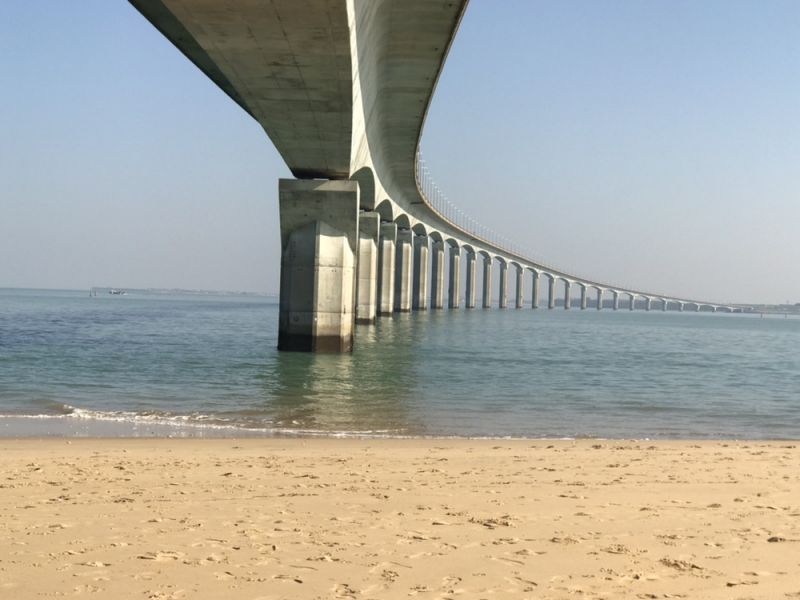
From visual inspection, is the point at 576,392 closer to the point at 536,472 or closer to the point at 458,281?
the point at 536,472

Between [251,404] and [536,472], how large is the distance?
27.2 ft

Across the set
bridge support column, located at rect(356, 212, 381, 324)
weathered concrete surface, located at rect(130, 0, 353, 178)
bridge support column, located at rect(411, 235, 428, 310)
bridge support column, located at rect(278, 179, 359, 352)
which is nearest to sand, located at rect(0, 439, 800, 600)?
weathered concrete surface, located at rect(130, 0, 353, 178)

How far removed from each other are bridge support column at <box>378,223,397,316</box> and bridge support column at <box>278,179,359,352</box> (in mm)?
32981

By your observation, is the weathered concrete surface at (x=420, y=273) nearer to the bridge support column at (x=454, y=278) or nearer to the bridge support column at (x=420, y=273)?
the bridge support column at (x=420, y=273)

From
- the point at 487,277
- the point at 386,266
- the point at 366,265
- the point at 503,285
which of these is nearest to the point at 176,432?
the point at 366,265

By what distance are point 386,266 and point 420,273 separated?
25.4 m

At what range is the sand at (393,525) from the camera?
16.1 feet

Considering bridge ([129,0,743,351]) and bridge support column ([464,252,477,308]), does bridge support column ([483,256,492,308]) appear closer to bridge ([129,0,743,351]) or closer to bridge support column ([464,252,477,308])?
bridge support column ([464,252,477,308])

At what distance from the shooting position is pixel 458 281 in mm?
111625

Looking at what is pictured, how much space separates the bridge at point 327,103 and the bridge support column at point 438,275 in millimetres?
46615

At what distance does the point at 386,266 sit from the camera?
210 feet

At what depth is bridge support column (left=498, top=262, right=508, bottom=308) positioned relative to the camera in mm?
129500

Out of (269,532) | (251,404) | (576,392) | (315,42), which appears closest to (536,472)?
(269,532)

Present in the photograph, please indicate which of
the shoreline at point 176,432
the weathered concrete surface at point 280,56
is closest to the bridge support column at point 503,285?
the weathered concrete surface at point 280,56
